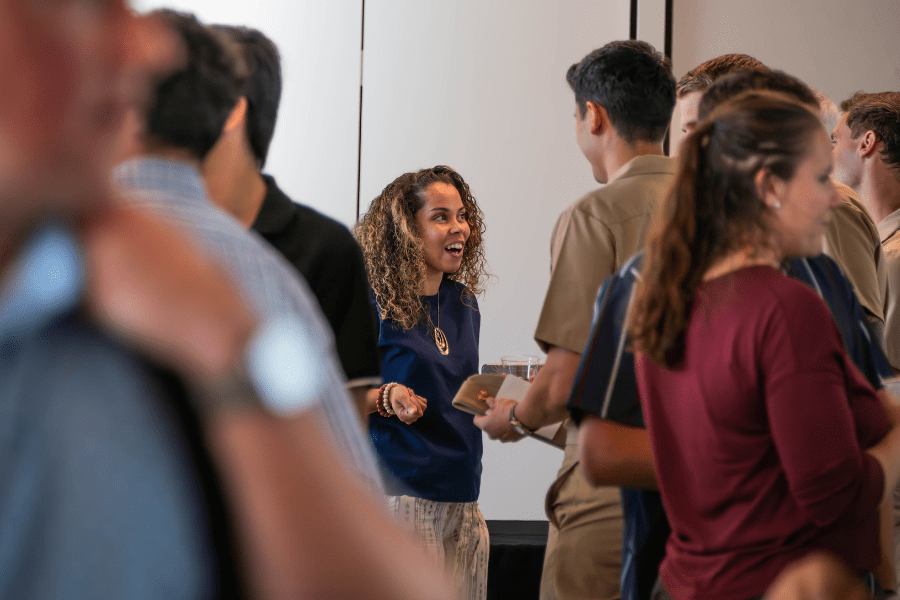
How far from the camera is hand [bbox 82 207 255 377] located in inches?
9.5

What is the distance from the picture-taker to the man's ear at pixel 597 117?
1.77 meters

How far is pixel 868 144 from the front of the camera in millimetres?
2475

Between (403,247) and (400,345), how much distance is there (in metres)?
0.38

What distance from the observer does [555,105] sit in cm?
430

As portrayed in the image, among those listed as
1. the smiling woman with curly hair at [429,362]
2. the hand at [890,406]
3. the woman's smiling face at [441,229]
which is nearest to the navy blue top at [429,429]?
the smiling woman with curly hair at [429,362]

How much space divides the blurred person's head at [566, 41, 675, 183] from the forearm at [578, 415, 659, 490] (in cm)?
81

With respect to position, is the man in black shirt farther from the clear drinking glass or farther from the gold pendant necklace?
the gold pendant necklace

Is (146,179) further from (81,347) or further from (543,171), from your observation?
(543,171)

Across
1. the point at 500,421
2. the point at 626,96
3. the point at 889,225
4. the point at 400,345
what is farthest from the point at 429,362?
the point at 889,225

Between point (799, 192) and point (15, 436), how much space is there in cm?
98

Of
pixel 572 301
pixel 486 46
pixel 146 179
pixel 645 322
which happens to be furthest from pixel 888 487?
pixel 486 46

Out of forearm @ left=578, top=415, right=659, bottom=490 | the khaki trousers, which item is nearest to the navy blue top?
the khaki trousers

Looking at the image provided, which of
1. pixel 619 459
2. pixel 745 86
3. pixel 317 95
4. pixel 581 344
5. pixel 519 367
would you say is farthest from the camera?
pixel 317 95

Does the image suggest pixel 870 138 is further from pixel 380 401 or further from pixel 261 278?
pixel 261 278
